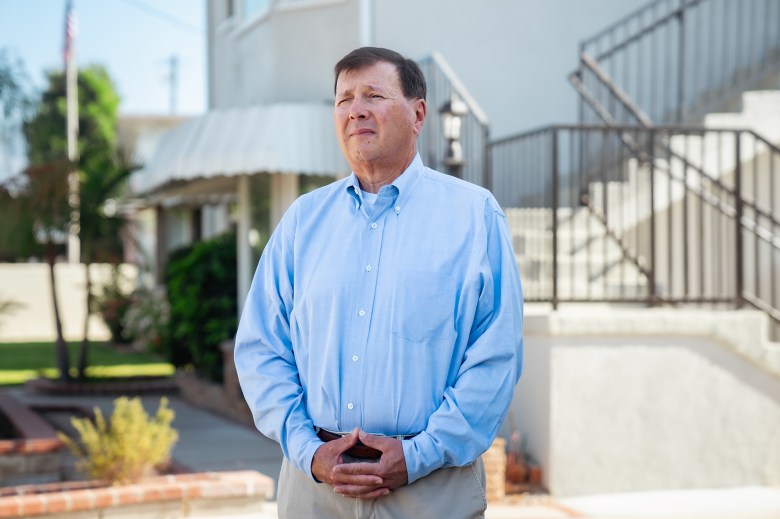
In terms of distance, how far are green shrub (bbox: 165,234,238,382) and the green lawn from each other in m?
2.14

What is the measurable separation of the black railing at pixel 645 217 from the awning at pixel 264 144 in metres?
1.55

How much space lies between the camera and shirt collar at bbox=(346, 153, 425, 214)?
2895mm

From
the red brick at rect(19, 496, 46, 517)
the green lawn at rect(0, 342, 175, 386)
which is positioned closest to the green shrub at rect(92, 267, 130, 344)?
the green lawn at rect(0, 342, 175, 386)

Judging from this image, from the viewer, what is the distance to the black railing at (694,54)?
34.1 feet

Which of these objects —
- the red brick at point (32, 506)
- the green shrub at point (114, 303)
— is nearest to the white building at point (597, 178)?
the red brick at point (32, 506)

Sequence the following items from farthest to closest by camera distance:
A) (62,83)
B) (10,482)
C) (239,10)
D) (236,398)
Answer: (62,83)
(239,10)
(236,398)
(10,482)

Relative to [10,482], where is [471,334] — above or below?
above

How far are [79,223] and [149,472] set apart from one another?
7108mm

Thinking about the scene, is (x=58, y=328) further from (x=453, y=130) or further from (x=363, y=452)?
(x=363, y=452)

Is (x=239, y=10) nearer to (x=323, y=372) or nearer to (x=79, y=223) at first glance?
(x=79, y=223)

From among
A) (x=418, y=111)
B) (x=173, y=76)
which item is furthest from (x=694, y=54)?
(x=173, y=76)

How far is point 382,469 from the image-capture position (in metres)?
2.63

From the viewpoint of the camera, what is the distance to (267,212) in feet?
35.9

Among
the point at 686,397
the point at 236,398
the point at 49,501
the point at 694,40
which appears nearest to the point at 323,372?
the point at 49,501
